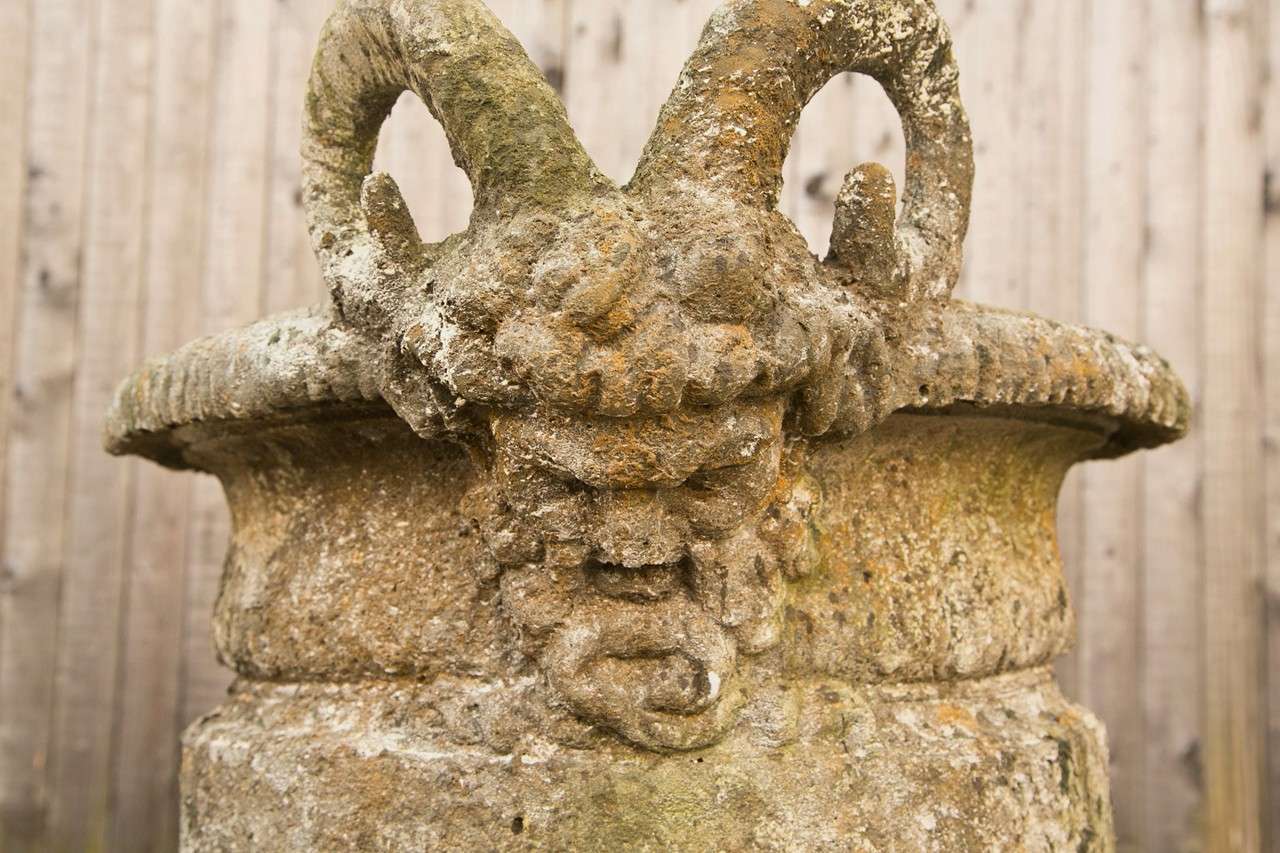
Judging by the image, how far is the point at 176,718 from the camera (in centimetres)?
259

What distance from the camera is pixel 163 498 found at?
103 inches

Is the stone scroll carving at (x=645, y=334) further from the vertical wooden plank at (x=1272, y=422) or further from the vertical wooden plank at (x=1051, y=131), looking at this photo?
the vertical wooden plank at (x=1272, y=422)

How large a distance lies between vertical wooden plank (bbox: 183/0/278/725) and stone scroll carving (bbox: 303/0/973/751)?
146 cm

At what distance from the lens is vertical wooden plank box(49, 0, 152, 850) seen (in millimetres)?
2576

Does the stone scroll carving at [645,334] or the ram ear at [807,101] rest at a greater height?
the ram ear at [807,101]

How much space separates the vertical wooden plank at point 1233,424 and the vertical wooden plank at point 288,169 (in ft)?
5.81

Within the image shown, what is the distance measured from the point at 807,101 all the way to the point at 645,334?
30 cm

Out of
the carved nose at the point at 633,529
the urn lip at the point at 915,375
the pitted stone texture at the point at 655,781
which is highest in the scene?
the urn lip at the point at 915,375

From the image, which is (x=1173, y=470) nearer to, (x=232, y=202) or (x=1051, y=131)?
(x=1051, y=131)

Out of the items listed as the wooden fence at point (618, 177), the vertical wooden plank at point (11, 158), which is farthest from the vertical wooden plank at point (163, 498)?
the vertical wooden plank at point (11, 158)

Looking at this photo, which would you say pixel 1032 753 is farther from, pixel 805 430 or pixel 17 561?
pixel 17 561

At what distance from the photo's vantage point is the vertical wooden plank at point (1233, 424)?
2.50 metres

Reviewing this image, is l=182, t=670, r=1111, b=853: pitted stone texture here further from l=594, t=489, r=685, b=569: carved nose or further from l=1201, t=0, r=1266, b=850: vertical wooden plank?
l=1201, t=0, r=1266, b=850: vertical wooden plank

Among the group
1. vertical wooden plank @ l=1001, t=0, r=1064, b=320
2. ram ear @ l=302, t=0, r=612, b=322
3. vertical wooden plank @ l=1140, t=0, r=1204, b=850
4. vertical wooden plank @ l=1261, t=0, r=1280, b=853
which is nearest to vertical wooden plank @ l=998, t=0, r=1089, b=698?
vertical wooden plank @ l=1001, t=0, r=1064, b=320
